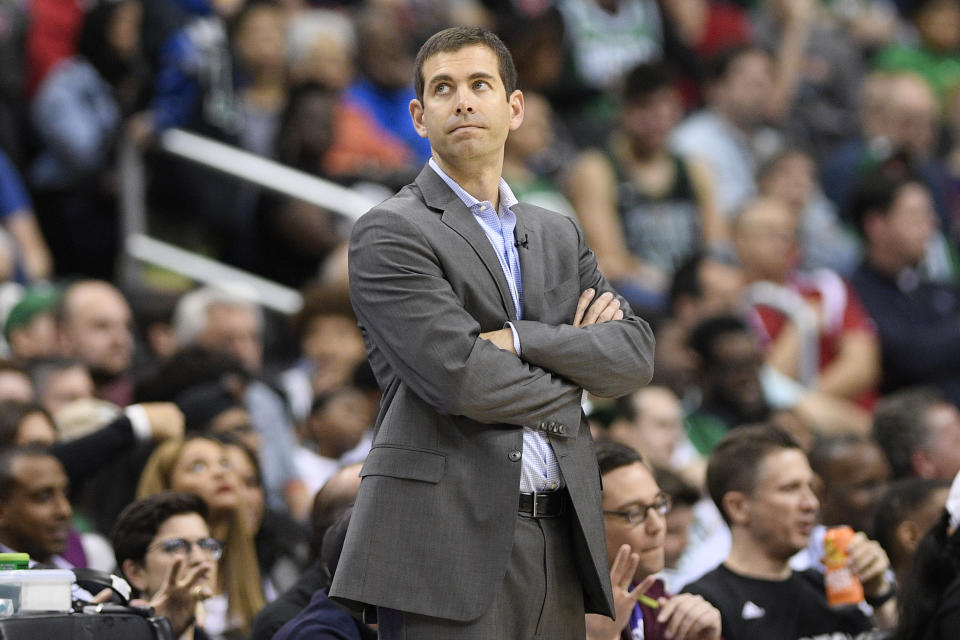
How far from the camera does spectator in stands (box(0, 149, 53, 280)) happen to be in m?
8.64

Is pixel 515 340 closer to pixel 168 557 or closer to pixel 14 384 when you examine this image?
pixel 168 557

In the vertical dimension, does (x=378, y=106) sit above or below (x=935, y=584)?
above

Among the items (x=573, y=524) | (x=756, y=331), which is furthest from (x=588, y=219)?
(x=573, y=524)

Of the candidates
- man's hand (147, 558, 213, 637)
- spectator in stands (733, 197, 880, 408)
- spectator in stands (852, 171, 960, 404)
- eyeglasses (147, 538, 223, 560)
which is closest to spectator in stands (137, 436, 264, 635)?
eyeglasses (147, 538, 223, 560)

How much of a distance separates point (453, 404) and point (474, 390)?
0.06 m

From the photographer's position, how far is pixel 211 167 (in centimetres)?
912

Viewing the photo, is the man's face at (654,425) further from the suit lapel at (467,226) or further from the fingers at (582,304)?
the suit lapel at (467,226)

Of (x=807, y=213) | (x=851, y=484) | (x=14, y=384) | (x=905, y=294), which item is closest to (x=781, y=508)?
(x=851, y=484)

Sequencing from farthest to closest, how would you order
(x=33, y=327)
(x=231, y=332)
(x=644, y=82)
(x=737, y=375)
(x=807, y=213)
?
(x=807, y=213), (x=644, y=82), (x=737, y=375), (x=231, y=332), (x=33, y=327)

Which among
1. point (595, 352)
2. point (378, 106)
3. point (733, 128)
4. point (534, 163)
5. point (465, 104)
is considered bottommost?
point (595, 352)

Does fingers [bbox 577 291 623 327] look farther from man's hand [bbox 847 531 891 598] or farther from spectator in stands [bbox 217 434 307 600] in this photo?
spectator in stands [bbox 217 434 307 600]

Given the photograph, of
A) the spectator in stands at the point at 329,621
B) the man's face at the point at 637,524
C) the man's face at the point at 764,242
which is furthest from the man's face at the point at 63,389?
the man's face at the point at 764,242

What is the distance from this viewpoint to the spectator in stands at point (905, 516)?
5.73 meters

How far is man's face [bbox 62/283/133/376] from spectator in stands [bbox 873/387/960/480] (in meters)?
3.50
